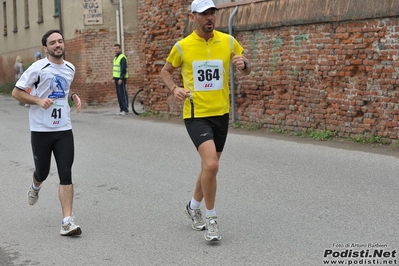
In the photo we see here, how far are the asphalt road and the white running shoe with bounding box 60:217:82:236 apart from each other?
53 millimetres

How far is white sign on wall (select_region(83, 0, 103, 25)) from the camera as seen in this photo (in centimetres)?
2558

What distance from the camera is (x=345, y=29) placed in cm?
1259

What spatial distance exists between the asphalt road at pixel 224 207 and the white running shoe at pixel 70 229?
2.1 inches

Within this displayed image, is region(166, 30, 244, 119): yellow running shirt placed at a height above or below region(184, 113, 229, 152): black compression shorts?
above

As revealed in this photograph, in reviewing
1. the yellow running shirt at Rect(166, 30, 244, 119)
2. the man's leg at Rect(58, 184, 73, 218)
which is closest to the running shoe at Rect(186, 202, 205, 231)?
Result: the yellow running shirt at Rect(166, 30, 244, 119)

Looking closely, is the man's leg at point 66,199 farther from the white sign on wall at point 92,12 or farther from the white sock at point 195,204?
the white sign on wall at point 92,12

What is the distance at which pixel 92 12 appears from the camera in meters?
25.6

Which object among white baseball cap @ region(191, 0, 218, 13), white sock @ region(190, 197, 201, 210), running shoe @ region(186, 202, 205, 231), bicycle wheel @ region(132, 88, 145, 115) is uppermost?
white baseball cap @ region(191, 0, 218, 13)

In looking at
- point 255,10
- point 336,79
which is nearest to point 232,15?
point 255,10

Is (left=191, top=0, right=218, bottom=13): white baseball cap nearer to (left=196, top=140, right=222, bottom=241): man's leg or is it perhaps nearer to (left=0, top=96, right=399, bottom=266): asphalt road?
(left=196, top=140, right=222, bottom=241): man's leg

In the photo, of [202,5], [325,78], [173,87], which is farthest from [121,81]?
[202,5]

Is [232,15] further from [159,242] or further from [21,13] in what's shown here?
[21,13]

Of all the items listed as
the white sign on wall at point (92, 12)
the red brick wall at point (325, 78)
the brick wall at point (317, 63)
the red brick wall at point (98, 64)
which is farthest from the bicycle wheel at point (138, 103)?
the red brick wall at point (325, 78)

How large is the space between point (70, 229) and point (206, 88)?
5.85 ft
